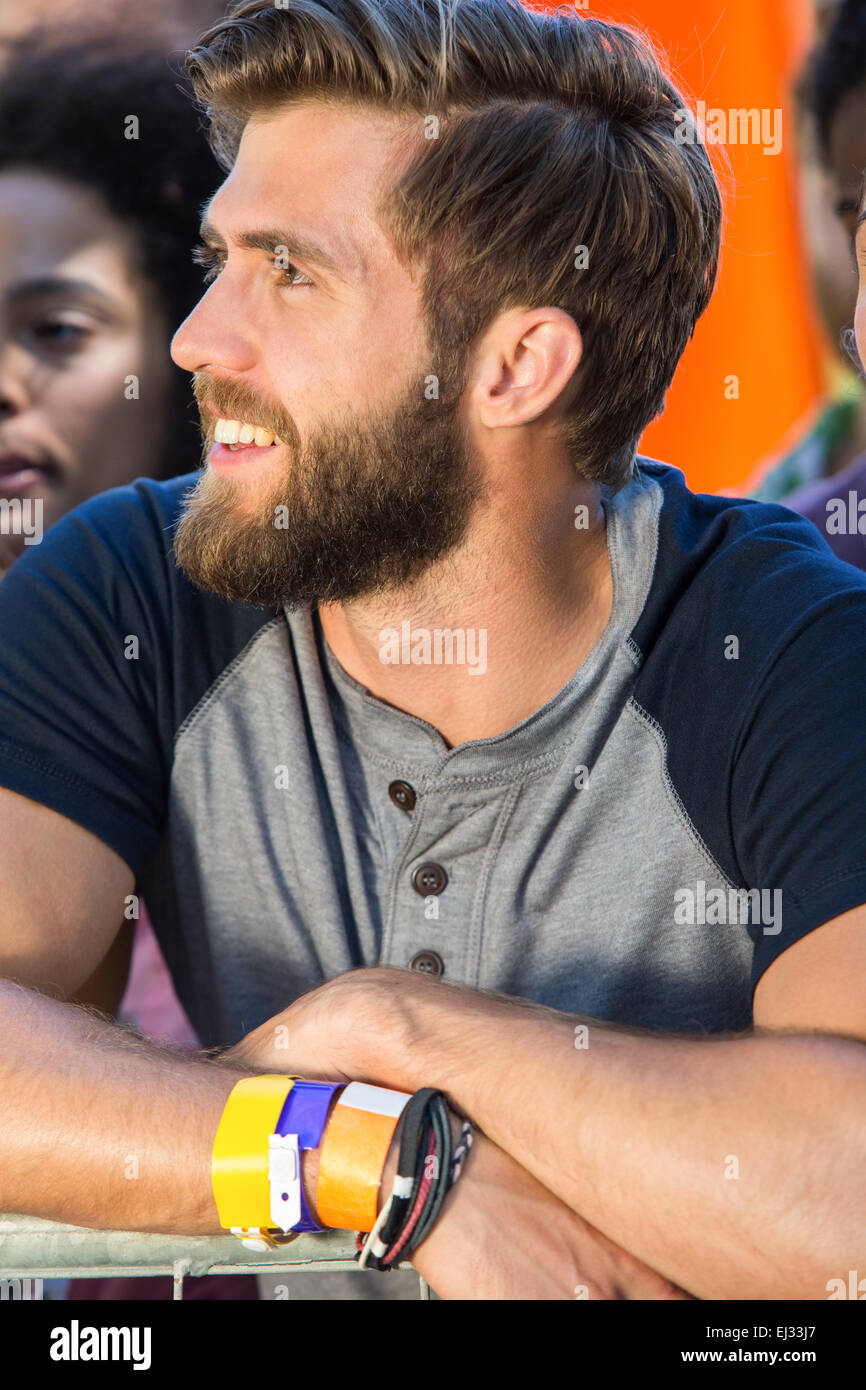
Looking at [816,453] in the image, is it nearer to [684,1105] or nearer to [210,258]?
[210,258]

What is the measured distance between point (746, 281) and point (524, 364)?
1.05 metres

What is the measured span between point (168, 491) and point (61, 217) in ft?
3.03

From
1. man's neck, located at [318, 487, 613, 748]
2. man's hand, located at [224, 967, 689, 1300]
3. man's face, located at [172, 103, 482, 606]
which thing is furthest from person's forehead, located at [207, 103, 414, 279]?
man's hand, located at [224, 967, 689, 1300]

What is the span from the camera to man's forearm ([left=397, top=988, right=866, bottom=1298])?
1.01 metres

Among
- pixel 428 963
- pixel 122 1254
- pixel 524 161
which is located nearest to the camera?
pixel 122 1254

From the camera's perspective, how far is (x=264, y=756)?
1582 millimetres

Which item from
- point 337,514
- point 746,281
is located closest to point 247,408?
point 337,514

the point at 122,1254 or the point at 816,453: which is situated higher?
the point at 816,453

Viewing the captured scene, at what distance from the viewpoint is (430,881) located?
4.91 ft

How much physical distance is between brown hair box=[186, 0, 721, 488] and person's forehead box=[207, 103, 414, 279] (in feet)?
0.07
